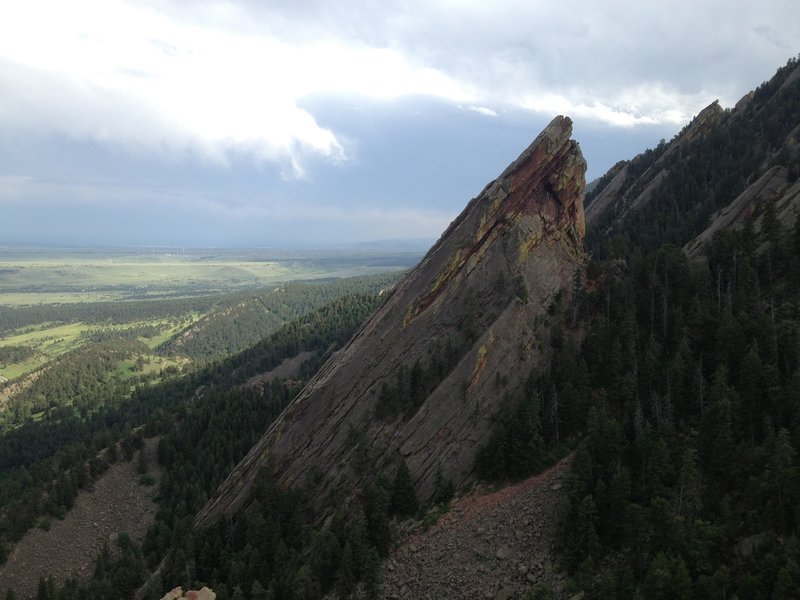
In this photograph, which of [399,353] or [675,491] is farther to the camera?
[399,353]

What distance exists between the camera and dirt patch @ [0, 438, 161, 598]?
57.9 m

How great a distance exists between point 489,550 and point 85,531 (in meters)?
56.7

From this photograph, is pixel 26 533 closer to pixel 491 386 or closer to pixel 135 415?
pixel 491 386

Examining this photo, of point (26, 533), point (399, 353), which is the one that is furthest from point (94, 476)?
point (399, 353)

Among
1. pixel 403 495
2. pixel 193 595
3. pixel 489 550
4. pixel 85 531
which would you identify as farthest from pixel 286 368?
pixel 489 550

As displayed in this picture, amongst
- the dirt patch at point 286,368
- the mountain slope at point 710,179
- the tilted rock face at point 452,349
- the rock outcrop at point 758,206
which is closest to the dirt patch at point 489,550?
the tilted rock face at point 452,349

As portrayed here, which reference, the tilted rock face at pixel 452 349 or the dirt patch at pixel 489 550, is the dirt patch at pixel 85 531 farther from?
the dirt patch at pixel 489 550

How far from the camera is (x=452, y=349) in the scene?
5409 centimetres

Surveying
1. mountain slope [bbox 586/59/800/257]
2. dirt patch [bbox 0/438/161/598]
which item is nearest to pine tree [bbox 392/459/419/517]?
dirt patch [bbox 0/438/161/598]

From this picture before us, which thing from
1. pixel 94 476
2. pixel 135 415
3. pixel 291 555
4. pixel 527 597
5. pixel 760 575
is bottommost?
pixel 135 415

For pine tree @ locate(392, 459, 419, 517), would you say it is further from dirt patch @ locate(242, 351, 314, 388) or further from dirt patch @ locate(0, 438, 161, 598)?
dirt patch @ locate(242, 351, 314, 388)

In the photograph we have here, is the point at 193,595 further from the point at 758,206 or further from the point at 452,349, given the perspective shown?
the point at 758,206

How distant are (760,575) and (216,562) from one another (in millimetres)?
44223

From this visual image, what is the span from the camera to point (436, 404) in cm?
5006
